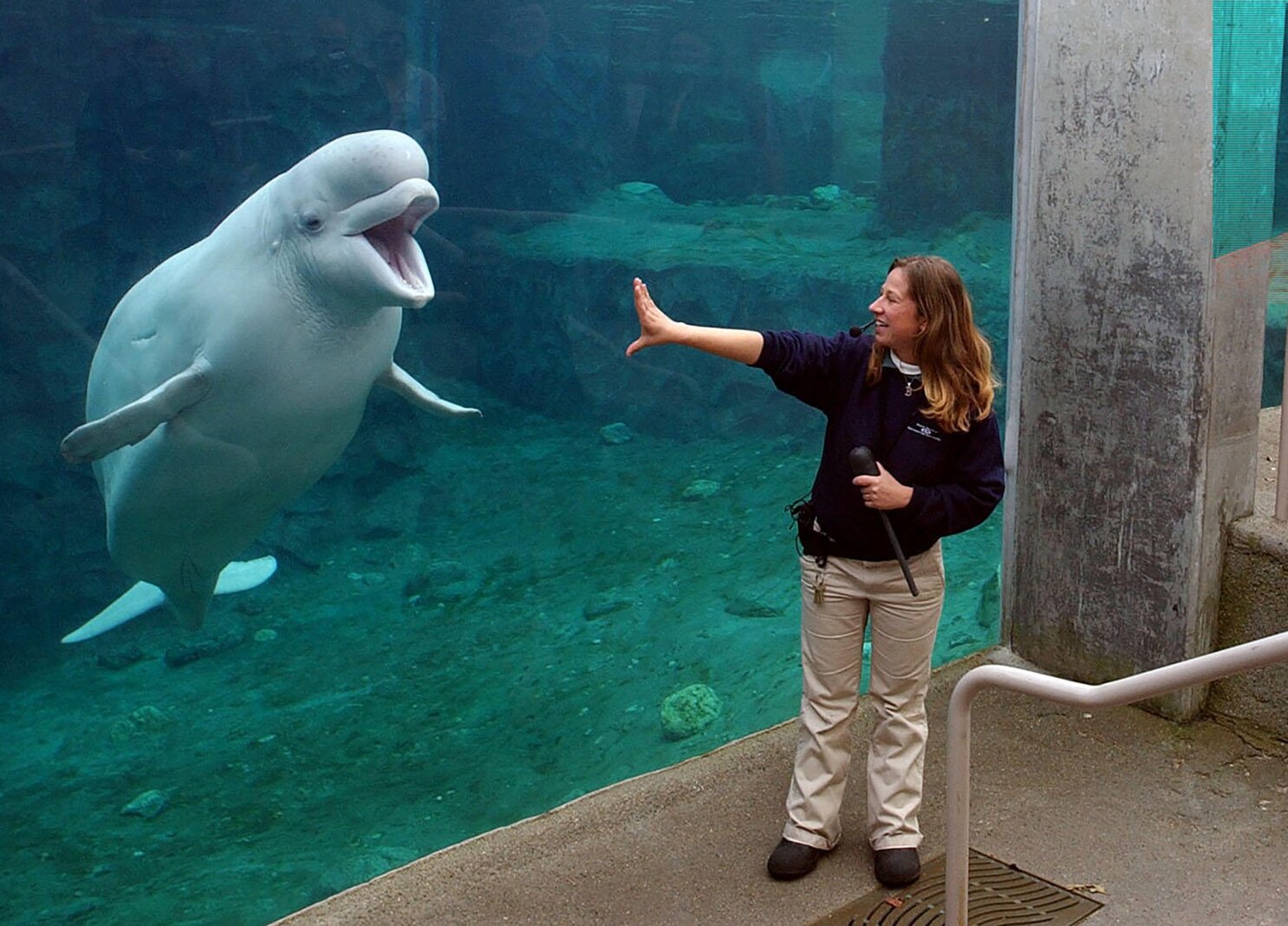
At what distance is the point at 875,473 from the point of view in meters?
4.07

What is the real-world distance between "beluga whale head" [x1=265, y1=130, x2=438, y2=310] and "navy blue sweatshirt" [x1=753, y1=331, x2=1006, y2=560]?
3.67 feet

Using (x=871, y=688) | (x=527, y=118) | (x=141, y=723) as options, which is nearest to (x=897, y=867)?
(x=871, y=688)

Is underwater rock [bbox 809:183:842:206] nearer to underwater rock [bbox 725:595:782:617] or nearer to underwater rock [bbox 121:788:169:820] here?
underwater rock [bbox 725:595:782:617]

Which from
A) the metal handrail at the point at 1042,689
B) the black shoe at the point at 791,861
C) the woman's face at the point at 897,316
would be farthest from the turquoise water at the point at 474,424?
the metal handrail at the point at 1042,689

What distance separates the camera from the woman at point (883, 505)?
4156mm

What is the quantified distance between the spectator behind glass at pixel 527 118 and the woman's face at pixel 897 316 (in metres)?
1.25

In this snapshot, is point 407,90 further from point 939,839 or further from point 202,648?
point 939,839

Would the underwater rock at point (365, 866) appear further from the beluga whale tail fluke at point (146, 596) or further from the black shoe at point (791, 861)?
the black shoe at point (791, 861)

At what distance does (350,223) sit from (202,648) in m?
1.34

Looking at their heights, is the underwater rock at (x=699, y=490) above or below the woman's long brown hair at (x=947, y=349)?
below

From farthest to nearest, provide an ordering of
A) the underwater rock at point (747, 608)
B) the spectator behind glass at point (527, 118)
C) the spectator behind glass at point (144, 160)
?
the underwater rock at point (747, 608) → the spectator behind glass at point (527, 118) → the spectator behind glass at point (144, 160)

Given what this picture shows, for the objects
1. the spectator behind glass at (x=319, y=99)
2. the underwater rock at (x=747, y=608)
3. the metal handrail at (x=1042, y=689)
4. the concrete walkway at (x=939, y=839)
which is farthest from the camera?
the underwater rock at (x=747, y=608)

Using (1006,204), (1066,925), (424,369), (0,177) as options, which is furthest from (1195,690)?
(0,177)

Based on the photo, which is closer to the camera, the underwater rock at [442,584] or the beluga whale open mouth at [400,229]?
the beluga whale open mouth at [400,229]
